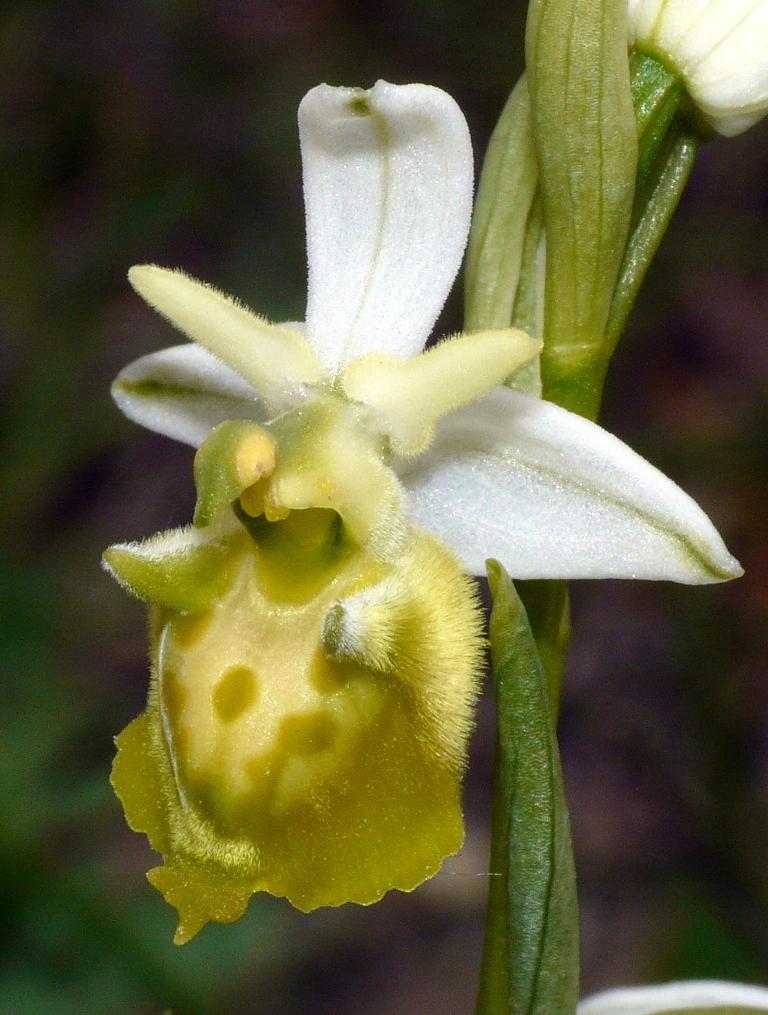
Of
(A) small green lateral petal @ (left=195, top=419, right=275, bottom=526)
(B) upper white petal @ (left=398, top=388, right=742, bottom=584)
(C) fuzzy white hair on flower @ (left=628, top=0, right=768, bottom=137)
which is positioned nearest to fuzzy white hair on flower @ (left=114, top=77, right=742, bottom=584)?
(B) upper white petal @ (left=398, top=388, right=742, bottom=584)

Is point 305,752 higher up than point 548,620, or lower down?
lower down

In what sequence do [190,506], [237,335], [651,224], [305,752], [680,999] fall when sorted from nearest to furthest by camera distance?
[305,752] < [237,335] < [651,224] < [680,999] < [190,506]

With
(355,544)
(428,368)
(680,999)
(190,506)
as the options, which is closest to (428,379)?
(428,368)

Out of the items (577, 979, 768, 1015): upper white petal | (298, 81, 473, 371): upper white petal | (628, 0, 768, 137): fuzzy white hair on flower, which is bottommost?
(577, 979, 768, 1015): upper white petal

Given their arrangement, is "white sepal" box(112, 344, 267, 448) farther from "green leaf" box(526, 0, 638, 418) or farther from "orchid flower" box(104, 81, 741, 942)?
"green leaf" box(526, 0, 638, 418)

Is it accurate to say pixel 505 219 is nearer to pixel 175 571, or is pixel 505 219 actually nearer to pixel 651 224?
pixel 651 224

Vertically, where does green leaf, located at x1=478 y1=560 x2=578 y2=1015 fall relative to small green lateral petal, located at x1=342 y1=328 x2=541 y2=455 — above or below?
below

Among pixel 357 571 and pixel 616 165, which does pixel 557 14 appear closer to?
pixel 616 165
